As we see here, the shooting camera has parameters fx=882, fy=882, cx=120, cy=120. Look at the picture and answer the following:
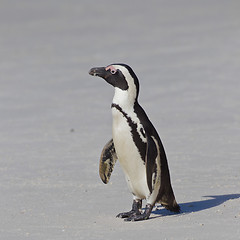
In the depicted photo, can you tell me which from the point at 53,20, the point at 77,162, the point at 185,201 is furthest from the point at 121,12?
the point at 185,201

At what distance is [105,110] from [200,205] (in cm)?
614

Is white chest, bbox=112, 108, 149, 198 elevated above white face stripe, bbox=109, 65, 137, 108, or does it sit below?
below

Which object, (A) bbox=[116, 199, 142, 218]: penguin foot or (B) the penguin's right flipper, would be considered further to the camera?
(B) the penguin's right flipper

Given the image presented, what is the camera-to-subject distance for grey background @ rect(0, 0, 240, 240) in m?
6.82

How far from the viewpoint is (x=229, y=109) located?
41.4ft

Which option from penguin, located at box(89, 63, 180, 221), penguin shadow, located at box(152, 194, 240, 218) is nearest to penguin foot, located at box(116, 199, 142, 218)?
penguin, located at box(89, 63, 180, 221)

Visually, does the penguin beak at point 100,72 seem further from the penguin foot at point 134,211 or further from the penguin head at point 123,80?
the penguin foot at point 134,211

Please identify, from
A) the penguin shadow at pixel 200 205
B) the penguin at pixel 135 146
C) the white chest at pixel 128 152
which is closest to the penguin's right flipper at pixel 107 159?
the penguin at pixel 135 146

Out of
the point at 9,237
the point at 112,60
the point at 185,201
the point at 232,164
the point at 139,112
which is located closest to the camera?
the point at 9,237

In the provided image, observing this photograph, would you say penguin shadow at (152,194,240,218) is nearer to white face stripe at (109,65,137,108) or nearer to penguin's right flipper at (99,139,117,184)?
penguin's right flipper at (99,139,117,184)

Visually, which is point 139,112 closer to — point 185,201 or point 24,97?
point 185,201

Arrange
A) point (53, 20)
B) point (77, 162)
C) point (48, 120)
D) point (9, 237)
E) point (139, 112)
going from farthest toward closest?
point (53, 20) → point (48, 120) → point (77, 162) → point (139, 112) → point (9, 237)

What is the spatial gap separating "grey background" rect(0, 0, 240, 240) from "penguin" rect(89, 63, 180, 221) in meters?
0.20

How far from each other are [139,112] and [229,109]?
615 centimetres
